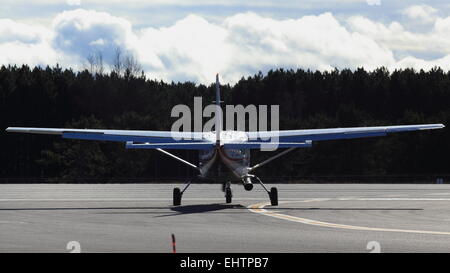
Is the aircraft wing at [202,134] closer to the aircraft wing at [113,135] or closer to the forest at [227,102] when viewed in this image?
the aircraft wing at [113,135]

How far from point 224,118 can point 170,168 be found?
1516 centimetres

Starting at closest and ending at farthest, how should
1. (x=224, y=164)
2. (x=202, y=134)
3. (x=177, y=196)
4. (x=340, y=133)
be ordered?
(x=224, y=164)
(x=177, y=196)
(x=340, y=133)
(x=202, y=134)

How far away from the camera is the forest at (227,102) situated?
336ft

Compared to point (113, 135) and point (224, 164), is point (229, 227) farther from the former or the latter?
point (113, 135)

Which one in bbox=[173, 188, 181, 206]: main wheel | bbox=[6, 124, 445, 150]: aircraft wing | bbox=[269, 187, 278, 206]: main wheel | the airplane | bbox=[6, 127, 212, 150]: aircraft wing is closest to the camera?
the airplane

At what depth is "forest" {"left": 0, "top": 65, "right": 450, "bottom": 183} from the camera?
336ft

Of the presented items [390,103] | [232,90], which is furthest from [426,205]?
[232,90]

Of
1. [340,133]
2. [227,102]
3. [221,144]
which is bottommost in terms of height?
[221,144]

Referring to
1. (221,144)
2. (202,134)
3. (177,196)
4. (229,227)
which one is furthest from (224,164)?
(229,227)

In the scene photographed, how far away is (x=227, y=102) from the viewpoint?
141 meters

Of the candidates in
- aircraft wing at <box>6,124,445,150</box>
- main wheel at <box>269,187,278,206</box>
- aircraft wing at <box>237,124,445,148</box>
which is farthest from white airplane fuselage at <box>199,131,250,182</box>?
aircraft wing at <box>237,124,445,148</box>

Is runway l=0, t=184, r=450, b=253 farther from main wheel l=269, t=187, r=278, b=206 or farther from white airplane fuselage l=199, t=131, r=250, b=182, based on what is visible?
white airplane fuselage l=199, t=131, r=250, b=182

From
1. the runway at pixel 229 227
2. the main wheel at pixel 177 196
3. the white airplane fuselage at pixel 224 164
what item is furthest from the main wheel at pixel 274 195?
the main wheel at pixel 177 196
